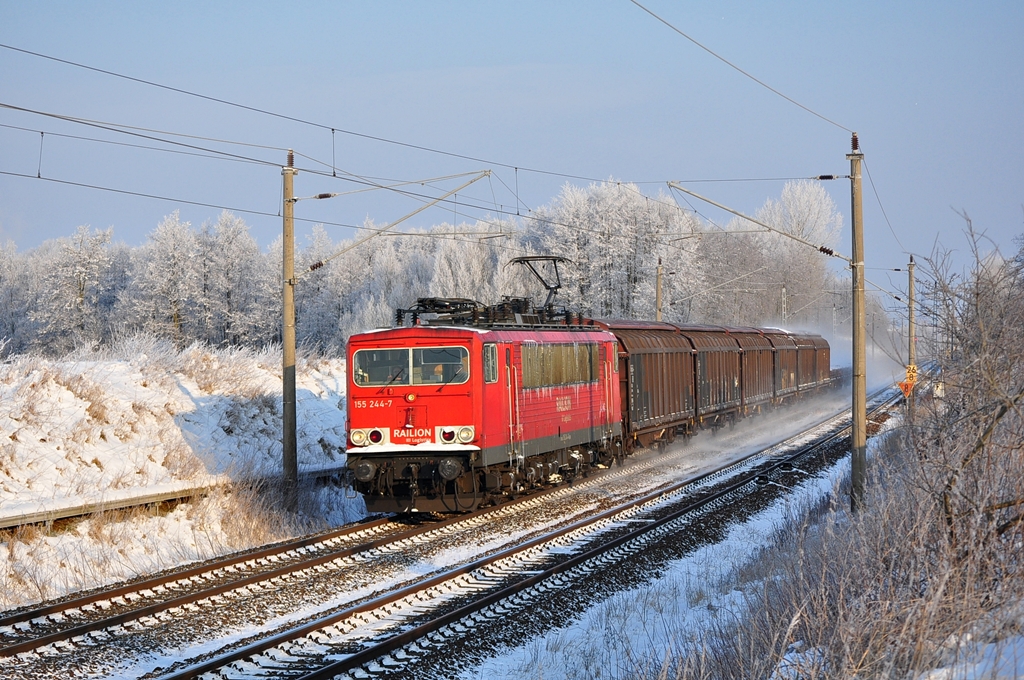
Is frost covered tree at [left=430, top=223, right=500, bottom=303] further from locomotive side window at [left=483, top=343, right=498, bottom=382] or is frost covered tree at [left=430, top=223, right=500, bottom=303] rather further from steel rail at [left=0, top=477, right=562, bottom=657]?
steel rail at [left=0, top=477, right=562, bottom=657]

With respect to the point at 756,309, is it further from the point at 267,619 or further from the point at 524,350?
the point at 267,619

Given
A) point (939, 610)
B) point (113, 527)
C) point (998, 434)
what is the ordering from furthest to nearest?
point (113, 527) → point (998, 434) → point (939, 610)

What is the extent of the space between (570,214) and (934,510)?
53938mm

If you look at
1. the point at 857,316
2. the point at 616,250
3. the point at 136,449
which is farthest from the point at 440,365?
the point at 616,250

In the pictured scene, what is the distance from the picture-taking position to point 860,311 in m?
15.4

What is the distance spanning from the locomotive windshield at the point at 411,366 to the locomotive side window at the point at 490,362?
32 centimetres

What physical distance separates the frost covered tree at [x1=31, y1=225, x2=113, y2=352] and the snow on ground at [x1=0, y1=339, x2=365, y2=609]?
36048mm

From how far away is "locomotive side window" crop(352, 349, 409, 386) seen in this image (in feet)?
47.2

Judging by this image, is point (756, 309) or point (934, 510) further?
point (756, 309)

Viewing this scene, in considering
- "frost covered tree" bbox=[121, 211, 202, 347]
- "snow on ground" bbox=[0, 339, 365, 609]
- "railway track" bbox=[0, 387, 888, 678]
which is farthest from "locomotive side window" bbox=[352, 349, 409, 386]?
"frost covered tree" bbox=[121, 211, 202, 347]

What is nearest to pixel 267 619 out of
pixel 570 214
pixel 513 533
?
pixel 513 533

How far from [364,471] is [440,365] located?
1952 mm

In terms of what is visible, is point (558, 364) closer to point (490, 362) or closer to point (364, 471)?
point (490, 362)

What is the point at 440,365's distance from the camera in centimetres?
1415
